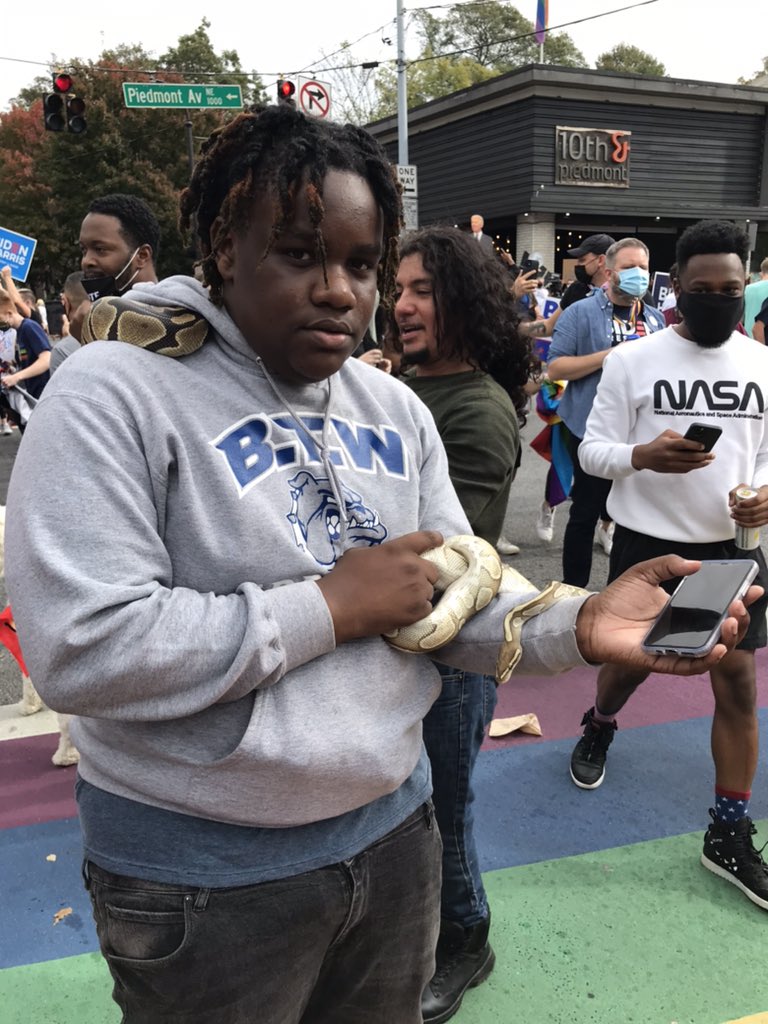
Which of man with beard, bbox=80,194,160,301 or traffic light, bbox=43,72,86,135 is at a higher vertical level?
traffic light, bbox=43,72,86,135

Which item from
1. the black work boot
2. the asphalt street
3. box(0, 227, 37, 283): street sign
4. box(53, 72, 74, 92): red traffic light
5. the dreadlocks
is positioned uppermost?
box(53, 72, 74, 92): red traffic light

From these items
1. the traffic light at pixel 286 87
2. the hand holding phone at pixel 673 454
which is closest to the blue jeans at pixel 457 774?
the hand holding phone at pixel 673 454

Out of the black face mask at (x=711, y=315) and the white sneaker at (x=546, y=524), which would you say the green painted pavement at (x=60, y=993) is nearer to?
the black face mask at (x=711, y=315)

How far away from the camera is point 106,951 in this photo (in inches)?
49.3

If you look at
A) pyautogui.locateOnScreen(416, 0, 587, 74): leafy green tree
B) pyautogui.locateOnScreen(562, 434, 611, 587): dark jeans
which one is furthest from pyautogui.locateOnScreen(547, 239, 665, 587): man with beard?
pyautogui.locateOnScreen(416, 0, 587, 74): leafy green tree

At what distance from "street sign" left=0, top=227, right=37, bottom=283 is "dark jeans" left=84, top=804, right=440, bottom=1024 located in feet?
28.9

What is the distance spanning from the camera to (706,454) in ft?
9.48

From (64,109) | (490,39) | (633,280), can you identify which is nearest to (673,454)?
(633,280)

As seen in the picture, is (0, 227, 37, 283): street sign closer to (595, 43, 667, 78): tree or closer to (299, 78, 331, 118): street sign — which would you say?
(299, 78, 331, 118): street sign

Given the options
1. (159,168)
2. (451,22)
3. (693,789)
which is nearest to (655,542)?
(693,789)

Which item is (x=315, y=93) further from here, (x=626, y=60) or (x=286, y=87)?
(x=626, y=60)

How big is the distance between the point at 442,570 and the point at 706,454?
1764 mm

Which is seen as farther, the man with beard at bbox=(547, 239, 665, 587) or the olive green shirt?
the man with beard at bbox=(547, 239, 665, 587)

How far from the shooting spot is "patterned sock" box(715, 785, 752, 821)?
2.82 m
